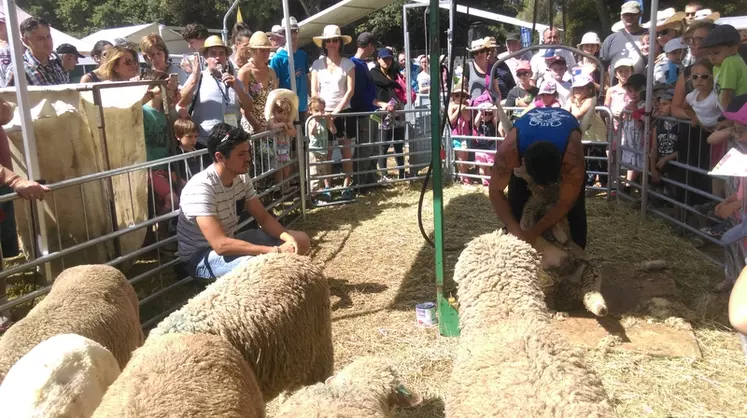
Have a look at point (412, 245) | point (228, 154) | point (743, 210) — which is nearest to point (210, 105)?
point (228, 154)

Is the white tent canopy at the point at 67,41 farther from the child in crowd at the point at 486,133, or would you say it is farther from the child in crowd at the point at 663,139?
the child in crowd at the point at 663,139

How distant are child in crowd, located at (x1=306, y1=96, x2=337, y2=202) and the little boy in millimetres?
4290

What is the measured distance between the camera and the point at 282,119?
6797 millimetres

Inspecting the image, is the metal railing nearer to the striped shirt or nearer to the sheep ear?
the striped shirt

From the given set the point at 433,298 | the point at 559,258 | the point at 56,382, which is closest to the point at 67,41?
the point at 433,298

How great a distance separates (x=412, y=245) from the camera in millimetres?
6277

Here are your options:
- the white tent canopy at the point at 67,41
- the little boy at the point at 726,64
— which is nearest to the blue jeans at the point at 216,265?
the little boy at the point at 726,64

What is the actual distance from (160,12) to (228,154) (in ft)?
160

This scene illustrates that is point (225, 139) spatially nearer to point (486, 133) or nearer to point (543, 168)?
point (543, 168)

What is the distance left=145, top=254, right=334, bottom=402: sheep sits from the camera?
258 cm

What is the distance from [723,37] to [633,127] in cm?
171

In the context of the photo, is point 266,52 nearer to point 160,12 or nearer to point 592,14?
point 592,14

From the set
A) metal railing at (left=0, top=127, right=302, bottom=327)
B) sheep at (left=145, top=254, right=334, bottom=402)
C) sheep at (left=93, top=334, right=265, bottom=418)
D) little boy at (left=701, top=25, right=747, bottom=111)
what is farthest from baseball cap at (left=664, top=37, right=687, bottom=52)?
sheep at (left=93, top=334, right=265, bottom=418)

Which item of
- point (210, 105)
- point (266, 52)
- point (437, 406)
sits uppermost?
point (266, 52)
